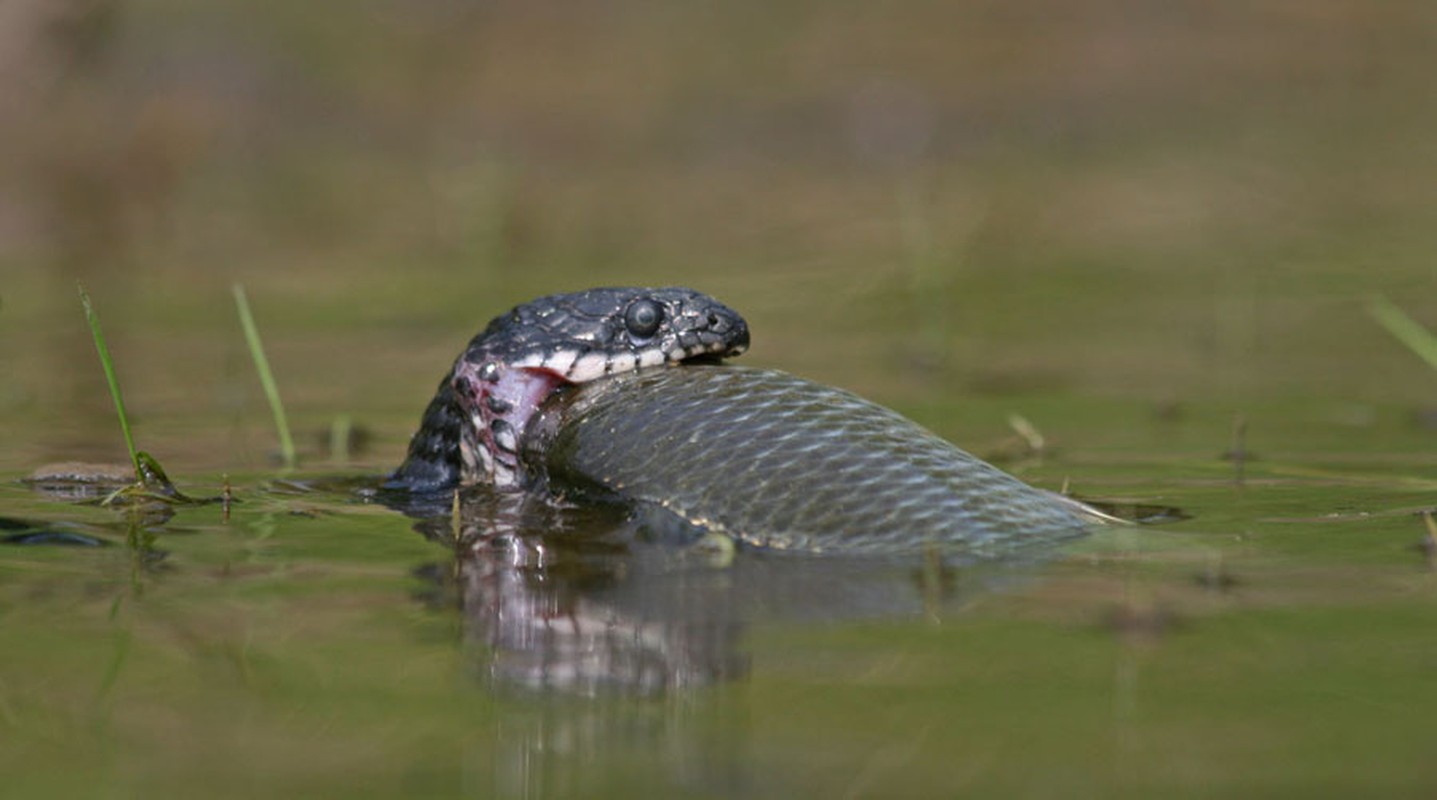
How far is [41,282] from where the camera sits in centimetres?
1023

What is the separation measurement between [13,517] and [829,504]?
177 centimetres

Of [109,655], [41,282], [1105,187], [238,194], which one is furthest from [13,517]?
[1105,187]

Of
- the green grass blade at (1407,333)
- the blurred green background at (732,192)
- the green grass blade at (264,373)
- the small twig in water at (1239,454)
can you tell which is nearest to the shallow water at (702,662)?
the small twig in water at (1239,454)

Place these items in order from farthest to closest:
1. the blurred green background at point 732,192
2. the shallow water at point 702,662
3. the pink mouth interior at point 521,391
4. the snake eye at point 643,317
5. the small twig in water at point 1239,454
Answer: the blurred green background at point 732,192
the small twig in water at point 1239,454
the pink mouth interior at point 521,391
the snake eye at point 643,317
the shallow water at point 702,662

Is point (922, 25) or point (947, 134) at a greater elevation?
point (922, 25)

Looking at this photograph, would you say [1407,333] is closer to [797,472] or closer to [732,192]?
[797,472]

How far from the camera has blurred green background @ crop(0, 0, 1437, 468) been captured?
25.5 ft

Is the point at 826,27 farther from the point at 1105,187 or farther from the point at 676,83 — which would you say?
the point at 1105,187

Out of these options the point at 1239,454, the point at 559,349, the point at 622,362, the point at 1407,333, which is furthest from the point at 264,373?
the point at 1407,333

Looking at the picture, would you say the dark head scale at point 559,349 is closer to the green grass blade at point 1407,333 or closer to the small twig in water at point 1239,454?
the small twig in water at point 1239,454

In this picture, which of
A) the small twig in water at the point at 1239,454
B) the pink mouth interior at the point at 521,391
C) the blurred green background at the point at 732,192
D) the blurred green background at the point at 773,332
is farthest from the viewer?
the blurred green background at the point at 732,192

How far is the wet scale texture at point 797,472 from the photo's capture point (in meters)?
4.03

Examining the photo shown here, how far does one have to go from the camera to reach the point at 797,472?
4141 millimetres

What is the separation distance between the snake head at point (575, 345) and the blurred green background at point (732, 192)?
1049 mm
